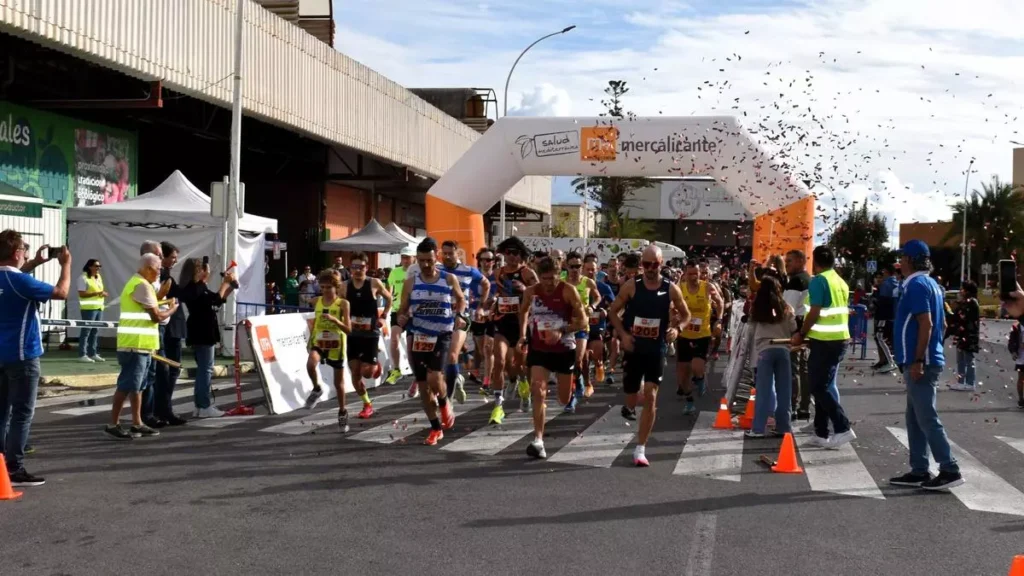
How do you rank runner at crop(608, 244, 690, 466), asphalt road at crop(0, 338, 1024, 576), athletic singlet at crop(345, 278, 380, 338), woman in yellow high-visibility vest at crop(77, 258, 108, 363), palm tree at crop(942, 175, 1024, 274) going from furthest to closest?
palm tree at crop(942, 175, 1024, 274) < woman in yellow high-visibility vest at crop(77, 258, 108, 363) < athletic singlet at crop(345, 278, 380, 338) < runner at crop(608, 244, 690, 466) < asphalt road at crop(0, 338, 1024, 576)

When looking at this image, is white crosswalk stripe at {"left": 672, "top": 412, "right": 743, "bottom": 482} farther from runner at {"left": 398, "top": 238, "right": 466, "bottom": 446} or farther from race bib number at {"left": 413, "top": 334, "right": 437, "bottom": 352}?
race bib number at {"left": 413, "top": 334, "right": 437, "bottom": 352}

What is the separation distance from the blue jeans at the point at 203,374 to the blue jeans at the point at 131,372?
1558 mm

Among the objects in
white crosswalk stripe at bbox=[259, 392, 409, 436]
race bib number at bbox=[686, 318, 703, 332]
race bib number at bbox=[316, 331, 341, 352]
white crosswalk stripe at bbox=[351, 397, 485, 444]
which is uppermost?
race bib number at bbox=[686, 318, 703, 332]

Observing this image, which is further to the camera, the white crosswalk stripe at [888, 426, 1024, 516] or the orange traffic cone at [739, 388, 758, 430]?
the orange traffic cone at [739, 388, 758, 430]

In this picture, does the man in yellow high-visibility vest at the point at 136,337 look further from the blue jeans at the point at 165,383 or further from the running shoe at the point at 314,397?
the running shoe at the point at 314,397

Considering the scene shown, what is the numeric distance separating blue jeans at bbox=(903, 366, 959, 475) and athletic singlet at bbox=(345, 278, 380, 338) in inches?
235

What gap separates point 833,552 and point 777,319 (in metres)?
4.92

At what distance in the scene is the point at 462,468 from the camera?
948 centimetres

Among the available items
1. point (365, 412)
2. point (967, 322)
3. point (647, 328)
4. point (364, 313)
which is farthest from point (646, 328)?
point (967, 322)

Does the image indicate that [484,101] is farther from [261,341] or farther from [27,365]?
[27,365]

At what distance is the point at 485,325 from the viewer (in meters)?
15.0

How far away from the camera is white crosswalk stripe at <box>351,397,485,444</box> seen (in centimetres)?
1109

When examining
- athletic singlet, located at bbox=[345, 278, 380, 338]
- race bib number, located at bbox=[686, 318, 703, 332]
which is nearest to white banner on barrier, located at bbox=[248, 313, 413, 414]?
athletic singlet, located at bbox=[345, 278, 380, 338]

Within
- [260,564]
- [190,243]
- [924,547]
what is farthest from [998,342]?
[260,564]
